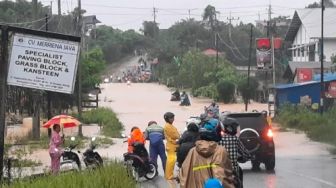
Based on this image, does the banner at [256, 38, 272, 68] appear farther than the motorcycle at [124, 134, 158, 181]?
Yes

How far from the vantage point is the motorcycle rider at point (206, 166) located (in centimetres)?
740

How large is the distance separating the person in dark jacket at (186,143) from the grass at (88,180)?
0.83 metres

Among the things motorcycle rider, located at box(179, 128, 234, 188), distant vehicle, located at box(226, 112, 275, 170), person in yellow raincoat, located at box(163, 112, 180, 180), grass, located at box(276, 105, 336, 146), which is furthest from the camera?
grass, located at box(276, 105, 336, 146)

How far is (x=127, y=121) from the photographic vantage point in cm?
5150

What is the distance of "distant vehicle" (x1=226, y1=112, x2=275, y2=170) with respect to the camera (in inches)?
763

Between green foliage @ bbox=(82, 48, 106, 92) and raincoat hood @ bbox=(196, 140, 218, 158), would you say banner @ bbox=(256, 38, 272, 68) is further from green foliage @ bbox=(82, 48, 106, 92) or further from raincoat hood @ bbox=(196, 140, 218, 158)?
raincoat hood @ bbox=(196, 140, 218, 158)

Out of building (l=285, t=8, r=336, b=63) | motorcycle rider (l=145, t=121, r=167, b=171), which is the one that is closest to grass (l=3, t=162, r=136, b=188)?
motorcycle rider (l=145, t=121, r=167, b=171)

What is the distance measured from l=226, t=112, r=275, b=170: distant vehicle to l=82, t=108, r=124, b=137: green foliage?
58.5 feet

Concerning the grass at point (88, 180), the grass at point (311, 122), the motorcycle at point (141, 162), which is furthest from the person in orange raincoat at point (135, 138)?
the grass at point (311, 122)

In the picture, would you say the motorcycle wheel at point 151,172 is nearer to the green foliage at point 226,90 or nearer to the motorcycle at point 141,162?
the motorcycle at point 141,162

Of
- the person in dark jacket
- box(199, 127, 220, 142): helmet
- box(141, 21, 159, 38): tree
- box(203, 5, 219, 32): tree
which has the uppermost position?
box(203, 5, 219, 32): tree

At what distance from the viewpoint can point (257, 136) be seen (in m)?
19.6

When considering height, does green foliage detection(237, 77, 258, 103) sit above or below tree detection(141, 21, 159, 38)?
below

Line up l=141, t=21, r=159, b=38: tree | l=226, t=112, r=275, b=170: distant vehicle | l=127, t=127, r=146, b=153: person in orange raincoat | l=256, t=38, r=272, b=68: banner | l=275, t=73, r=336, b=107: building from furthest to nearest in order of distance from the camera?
l=141, t=21, r=159, b=38: tree
l=256, t=38, r=272, b=68: banner
l=275, t=73, r=336, b=107: building
l=226, t=112, r=275, b=170: distant vehicle
l=127, t=127, r=146, b=153: person in orange raincoat
